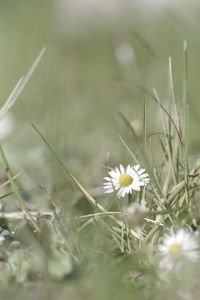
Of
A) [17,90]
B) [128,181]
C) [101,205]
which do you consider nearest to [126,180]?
[128,181]

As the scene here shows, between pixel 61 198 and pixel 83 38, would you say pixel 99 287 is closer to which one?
pixel 61 198

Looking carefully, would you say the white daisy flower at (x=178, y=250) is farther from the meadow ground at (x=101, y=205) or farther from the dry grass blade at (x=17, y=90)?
the dry grass blade at (x=17, y=90)

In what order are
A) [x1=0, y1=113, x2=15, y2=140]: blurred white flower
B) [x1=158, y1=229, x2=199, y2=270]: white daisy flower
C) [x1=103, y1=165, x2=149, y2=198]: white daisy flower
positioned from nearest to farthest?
[x1=158, y1=229, x2=199, y2=270]: white daisy flower, [x1=103, y1=165, x2=149, y2=198]: white daisy flower, [x1=0, y1=113, x2=15, y2=140]: blurred white flower

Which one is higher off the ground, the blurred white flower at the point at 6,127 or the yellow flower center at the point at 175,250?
the yellow flower center at the point at 175,250

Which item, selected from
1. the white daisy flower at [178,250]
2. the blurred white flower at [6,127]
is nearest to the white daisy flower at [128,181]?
the white daisy flower at [178,250]

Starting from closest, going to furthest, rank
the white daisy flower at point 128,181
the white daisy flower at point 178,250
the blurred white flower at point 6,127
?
the white daisy flower at point 178,250 < the white daisy flower at point 128,181 < the blurred white flower at point 6,127

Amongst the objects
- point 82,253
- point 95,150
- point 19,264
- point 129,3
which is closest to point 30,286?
point 19,264

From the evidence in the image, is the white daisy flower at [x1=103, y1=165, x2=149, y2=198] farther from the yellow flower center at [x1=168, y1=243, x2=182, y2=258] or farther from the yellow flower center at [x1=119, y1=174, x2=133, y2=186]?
the yellow flower center at [x1=168, y1=243, x2=182, y2=258]

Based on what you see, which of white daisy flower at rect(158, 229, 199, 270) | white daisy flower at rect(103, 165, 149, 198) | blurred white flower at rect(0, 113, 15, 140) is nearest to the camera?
white daisy flower at rect(158, 229, 199, 270)

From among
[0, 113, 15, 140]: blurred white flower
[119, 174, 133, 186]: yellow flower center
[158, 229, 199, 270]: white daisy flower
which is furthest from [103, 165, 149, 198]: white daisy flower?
[0, 113, 15, 140]: blurred white flower
